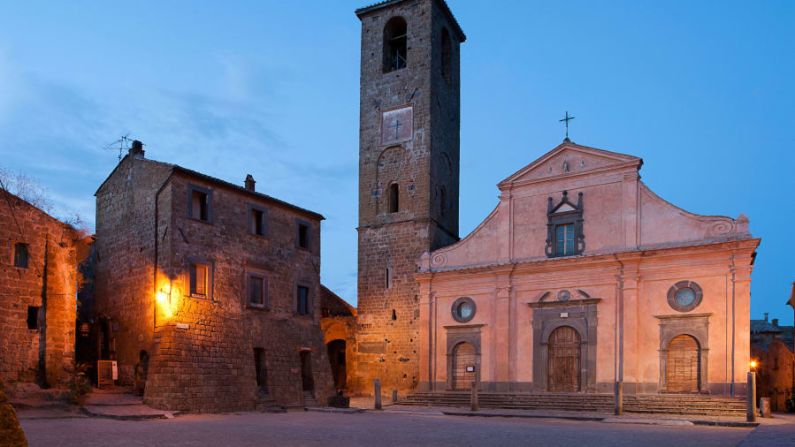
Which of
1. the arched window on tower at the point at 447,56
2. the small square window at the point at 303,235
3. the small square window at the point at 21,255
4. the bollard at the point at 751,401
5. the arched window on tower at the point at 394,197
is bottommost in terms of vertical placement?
the bollard at the point at 751,401

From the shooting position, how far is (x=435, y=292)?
29406 millimetres

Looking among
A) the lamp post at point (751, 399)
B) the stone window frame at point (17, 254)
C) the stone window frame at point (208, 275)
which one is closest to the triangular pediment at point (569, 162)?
the lamp post at point (751, 399)

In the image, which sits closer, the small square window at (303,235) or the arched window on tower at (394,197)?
the small square window at (303,235)

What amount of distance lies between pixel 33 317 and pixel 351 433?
11528mm

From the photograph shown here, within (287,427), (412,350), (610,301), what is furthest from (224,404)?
(610,301)

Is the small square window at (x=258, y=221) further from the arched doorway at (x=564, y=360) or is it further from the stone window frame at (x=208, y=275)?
the arched doorway at (x=564, y=360)

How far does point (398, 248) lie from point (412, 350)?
456cm

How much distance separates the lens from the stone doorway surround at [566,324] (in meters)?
25.4

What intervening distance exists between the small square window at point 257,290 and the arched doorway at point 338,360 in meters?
11.0

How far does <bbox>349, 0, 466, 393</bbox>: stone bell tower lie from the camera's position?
30438 mm

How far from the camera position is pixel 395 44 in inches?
1337

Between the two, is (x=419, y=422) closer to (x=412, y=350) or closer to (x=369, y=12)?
(x=412, y=350)

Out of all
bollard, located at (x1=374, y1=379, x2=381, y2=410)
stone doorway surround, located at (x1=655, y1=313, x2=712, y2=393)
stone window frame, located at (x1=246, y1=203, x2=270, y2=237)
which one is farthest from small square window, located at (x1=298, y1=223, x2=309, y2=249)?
stone doorway surround, located at (x1=655, y1=313, x2=712, y2=393)

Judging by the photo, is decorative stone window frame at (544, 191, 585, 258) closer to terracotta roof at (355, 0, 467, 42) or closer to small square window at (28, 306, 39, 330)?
terracotta roof at (355, 0, 467, 42)
